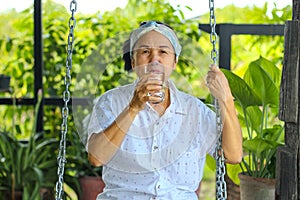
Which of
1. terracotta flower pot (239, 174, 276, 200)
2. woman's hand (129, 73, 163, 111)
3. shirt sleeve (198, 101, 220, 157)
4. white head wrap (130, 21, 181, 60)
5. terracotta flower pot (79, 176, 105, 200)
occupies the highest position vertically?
white head wrap (130, 21, 181, 60)

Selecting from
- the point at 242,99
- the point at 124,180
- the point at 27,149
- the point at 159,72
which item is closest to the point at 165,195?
the point at 124,180

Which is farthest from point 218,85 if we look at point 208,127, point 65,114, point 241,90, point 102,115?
point 241,90

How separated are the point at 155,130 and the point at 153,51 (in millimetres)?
238

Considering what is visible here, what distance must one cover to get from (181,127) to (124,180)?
0.23 metres

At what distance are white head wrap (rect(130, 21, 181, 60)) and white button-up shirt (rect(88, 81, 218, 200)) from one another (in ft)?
0.39

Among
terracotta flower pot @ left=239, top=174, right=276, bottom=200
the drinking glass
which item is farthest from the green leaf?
the drinking glass

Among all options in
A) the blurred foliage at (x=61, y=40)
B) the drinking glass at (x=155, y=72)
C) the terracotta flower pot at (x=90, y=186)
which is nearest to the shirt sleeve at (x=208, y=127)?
the drinking glass at (x=155, y=72)

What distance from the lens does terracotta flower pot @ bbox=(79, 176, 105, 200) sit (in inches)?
118

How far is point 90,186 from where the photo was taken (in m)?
3.02

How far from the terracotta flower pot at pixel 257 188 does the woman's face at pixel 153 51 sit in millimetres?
906

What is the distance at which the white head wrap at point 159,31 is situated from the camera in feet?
5.44

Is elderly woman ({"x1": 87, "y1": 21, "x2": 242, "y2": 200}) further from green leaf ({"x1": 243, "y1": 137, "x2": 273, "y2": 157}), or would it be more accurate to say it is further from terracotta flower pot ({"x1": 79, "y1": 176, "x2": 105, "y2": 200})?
terracotta flower pot ({"x1": 79, "y1": 176, "x2": 105, "y2": 200})

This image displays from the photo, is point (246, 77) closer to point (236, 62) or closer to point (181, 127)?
point (181, 127)

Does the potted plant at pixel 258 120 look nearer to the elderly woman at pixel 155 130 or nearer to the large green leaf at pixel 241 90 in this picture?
the large green leaf at pixel 241 90
